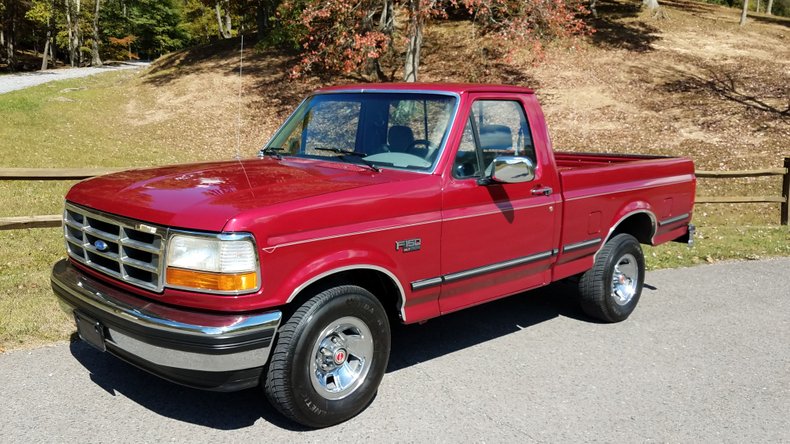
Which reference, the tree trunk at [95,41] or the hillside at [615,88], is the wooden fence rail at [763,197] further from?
the tree trunk at [95,41]

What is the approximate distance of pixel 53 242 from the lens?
28.8 ft

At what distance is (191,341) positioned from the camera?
3.25 m

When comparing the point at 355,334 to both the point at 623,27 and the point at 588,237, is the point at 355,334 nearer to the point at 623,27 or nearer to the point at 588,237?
the point at 588,237

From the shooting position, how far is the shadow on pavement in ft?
12.9

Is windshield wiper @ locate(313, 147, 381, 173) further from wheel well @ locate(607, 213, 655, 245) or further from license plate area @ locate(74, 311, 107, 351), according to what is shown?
wheel well @ locate(607, 213, 655, 245)

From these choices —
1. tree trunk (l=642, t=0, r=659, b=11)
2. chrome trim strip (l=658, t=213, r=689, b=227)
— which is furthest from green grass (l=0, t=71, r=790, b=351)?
tree trunk (l=642, t=0, r=659, b=11)

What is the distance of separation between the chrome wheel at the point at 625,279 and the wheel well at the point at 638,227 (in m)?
0.28

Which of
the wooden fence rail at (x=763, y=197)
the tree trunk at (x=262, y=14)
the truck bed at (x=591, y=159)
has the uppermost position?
the tree trunk at (x=262, y=14)

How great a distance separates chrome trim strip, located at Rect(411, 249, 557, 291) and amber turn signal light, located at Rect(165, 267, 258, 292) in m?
1.17

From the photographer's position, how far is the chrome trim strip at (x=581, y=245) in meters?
5.27

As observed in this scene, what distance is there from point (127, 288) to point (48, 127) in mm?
18374

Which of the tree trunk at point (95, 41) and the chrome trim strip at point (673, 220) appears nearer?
the chrome trim strip at point (673, 220)

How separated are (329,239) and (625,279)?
3.58 metres

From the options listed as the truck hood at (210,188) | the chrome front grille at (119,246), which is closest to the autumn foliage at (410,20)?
the truck hood at (210,188)
